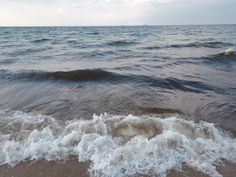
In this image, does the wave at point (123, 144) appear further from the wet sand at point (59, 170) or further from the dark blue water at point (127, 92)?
the dark blue water at point (127, 92)

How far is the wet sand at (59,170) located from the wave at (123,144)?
10cm

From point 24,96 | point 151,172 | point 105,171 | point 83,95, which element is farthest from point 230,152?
point 24,96

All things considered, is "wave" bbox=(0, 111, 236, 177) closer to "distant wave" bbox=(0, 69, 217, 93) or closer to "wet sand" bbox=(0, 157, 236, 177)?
"wet sand" bbox=(0, 157, 236, 177)

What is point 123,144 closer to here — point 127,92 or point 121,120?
point 121,120

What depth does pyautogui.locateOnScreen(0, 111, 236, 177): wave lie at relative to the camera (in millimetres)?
3734

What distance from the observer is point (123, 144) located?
431cm

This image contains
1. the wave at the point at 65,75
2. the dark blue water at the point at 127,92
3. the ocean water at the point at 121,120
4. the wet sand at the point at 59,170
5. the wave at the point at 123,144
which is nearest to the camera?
the wet sand at the point at 59,170

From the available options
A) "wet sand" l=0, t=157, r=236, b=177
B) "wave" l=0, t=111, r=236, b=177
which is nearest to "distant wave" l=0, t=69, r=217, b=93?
"wave" l=0, t=111, r=236, b=177

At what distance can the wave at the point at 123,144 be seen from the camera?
3734 mm

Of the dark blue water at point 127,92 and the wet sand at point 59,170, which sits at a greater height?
the wet sand at point 59,170

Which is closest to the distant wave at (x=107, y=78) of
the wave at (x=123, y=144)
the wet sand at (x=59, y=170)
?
the wave at (x=123, y=144)

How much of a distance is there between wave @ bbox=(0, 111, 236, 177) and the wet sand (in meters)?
0.10

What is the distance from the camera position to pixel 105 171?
3.58m

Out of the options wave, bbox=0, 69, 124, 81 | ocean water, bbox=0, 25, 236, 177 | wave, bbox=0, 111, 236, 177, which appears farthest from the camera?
wave, bbox=0, 69, 124, 81
